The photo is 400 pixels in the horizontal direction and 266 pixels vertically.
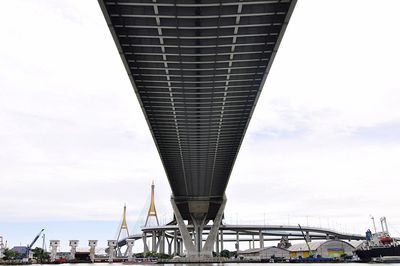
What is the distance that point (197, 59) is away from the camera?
95.8ft

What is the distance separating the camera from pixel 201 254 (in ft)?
354

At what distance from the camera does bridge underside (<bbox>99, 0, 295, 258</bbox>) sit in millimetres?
22672

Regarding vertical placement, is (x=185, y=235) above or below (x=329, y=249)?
above

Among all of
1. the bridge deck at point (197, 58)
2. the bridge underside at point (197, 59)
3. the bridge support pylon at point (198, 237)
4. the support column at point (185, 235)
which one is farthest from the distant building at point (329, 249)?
the bridge deck at point (197, 58)

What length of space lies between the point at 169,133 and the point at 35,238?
142043 mm

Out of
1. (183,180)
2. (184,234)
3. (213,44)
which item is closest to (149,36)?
(213,44)

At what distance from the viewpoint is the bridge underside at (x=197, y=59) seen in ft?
74.4

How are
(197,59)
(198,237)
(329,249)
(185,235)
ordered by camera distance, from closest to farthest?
(197,59), (185,235), (198,237), (329,249)

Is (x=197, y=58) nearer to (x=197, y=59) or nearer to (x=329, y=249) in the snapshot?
(x=197, y=59)

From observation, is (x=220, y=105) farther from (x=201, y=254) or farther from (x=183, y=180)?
(x=201, y=254)

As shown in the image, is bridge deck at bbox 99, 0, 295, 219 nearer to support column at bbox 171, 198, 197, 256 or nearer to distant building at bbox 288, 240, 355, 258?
support column at bbox 171, 198, 197, 256

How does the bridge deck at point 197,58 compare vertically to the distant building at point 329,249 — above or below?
above

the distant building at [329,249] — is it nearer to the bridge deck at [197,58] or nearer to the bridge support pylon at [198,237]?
the bridge support pylon at [198,237]

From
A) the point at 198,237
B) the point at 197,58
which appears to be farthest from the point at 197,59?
the point at 198,237
